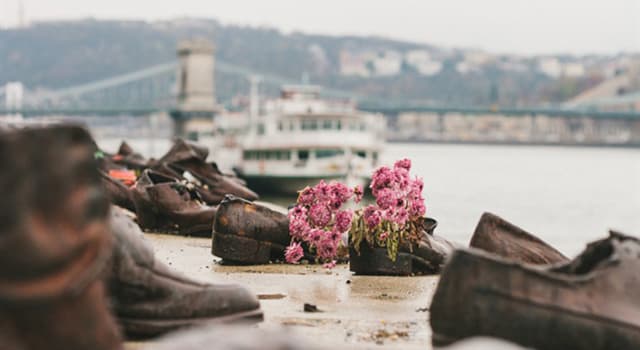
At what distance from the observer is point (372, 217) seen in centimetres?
708

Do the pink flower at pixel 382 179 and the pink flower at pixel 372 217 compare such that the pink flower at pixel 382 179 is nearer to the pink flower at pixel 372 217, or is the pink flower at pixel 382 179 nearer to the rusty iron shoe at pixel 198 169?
the pink flower at pixel 372 217

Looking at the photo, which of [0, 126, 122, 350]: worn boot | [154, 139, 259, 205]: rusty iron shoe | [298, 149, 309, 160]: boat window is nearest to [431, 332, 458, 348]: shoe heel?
[0, 126, 122, 350]: worn boot

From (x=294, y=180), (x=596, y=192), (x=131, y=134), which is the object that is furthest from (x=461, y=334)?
(x=131, y=134)

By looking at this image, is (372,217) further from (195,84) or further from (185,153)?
(195,84)

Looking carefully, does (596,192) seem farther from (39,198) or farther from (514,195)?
(39,198)

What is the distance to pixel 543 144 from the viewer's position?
15888 cm

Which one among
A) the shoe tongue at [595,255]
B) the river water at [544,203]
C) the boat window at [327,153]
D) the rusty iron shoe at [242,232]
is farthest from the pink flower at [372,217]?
the boat window at [327,153]

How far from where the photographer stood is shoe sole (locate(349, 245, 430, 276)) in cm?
705

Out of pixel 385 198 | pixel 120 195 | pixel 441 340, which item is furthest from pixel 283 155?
pixel 441 340

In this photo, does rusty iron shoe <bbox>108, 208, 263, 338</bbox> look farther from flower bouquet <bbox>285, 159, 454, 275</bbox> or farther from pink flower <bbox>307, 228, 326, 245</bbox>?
pink flower <bbox>307, 228, 326, 245</bbox>

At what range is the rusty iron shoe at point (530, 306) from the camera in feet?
12.0

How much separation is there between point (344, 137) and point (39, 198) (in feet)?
143

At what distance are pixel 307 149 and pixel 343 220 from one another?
3857 centimetres

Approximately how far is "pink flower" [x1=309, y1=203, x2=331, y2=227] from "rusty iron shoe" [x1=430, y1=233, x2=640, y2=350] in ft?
11.9
